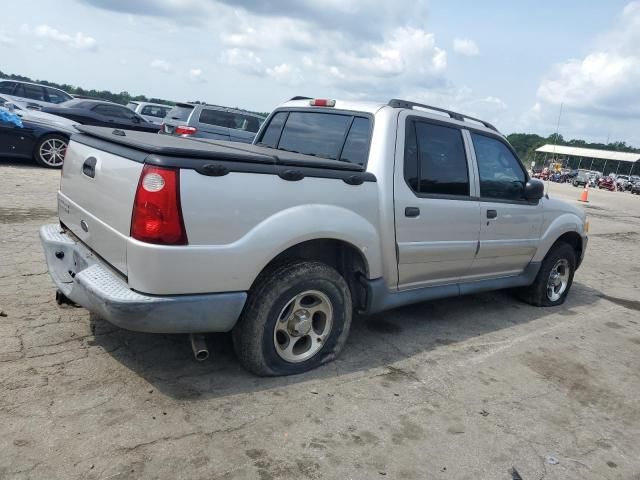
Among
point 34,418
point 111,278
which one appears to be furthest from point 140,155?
point 34,418

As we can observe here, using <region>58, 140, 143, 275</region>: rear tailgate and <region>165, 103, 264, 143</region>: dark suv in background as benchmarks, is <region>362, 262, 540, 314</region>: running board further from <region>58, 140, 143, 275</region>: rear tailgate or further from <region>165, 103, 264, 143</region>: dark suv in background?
<region>165, 103, 264, 143</region>: dark suv in background

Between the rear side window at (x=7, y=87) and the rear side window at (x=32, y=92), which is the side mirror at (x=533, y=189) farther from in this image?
the rear side window at (x=7, y=87)

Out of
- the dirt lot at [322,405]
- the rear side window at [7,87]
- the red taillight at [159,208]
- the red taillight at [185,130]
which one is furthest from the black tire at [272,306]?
the rear side window at [7,87]

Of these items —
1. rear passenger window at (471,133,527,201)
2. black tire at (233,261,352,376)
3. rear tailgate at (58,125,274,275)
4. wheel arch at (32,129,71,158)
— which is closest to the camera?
rear tailgate at (58,125,274,275)

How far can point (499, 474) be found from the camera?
268 centimetres

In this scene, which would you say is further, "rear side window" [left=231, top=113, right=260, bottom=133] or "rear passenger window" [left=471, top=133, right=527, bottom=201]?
"rear side window" [left=231, top=113, right=260, bottom=133]

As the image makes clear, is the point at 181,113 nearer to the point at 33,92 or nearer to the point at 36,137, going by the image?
the point at 33,92

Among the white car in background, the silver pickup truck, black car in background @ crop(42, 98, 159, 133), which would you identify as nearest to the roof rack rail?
the silver pickup truck

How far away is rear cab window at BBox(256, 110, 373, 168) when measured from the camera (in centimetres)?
391

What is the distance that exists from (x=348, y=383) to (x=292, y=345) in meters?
0.45

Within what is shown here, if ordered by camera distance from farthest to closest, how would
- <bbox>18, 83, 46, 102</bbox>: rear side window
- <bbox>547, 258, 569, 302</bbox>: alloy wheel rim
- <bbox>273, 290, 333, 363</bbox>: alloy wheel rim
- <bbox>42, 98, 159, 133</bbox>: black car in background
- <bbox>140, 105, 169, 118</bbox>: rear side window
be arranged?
<bbox>140, 105, 169, 118</bbox>: rear side window, <bbox>18, 83, 46, 102</bbox>: rear side window, <bbox>42, 98, 159, 133</bbox>: black car in background, <bbox>547, 258, 569, 302</bbox>: alloy wheel rim, <bbox>273, 290, 333, 363</bbox>: alloy wheel rim

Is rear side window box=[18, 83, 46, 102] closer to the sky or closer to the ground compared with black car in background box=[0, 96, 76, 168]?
closer to the sky

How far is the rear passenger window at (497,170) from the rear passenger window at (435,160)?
0.26m

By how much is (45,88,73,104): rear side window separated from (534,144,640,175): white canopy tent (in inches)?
2374
